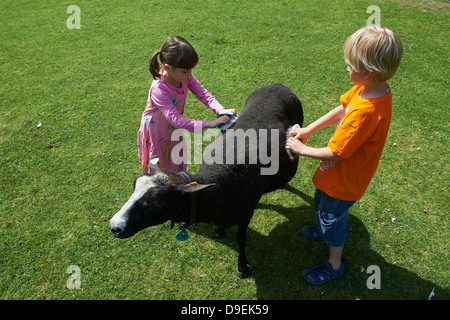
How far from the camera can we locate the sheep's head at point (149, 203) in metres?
2.80

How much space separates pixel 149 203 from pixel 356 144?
6.32 ft

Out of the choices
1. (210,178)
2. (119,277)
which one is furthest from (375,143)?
(119,277)

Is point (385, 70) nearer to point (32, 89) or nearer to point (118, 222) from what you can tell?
point (118, 222)

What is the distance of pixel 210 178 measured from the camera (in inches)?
129

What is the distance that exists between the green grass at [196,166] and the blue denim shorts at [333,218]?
0.70m

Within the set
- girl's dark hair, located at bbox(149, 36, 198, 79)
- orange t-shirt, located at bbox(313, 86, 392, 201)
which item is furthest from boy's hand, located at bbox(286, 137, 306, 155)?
girl's dark hair, located at bbox(149, 36, 198, 79)

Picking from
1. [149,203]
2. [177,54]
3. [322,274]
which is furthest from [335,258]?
[177,54]

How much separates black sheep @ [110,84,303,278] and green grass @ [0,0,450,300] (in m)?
0.94

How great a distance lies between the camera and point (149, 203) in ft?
9.20

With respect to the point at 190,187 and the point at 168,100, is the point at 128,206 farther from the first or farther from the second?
the point at 168,100

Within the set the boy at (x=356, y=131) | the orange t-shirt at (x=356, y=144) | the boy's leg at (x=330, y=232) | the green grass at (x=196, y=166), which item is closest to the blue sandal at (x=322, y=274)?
the boy's leg at (x=330, y=232)

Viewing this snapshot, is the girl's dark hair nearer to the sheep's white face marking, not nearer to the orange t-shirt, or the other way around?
the sheep's white face marking

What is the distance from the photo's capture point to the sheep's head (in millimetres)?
2797
